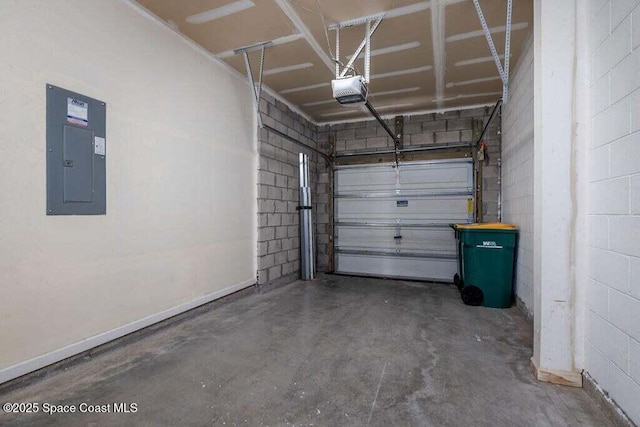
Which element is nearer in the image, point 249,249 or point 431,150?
point 249,249

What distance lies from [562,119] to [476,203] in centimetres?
315

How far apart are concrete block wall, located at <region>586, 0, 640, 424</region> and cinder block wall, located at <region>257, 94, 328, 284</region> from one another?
3.45m

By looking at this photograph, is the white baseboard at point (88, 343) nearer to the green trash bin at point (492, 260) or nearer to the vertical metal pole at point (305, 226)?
the vertical metal pole at point (305, 226)

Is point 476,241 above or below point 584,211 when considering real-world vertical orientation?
below

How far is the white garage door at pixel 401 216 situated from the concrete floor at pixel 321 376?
1.92 m

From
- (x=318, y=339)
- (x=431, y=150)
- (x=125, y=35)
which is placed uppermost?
(x=125, y=35)

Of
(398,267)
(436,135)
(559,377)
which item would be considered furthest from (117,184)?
(436,135)

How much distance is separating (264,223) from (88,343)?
96.0 inches

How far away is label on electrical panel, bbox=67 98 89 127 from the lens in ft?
7.08

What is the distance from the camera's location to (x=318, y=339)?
274 centimetres

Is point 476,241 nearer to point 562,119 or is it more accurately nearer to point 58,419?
point 562,119

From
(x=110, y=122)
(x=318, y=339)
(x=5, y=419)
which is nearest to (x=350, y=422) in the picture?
(x=318, y=339)

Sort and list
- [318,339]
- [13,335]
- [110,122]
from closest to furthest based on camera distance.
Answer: [13,335] < [110,122] < [318,339]

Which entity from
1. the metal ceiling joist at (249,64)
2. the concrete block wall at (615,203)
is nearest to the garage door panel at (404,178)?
the metal ceiling joist at (249,64)
